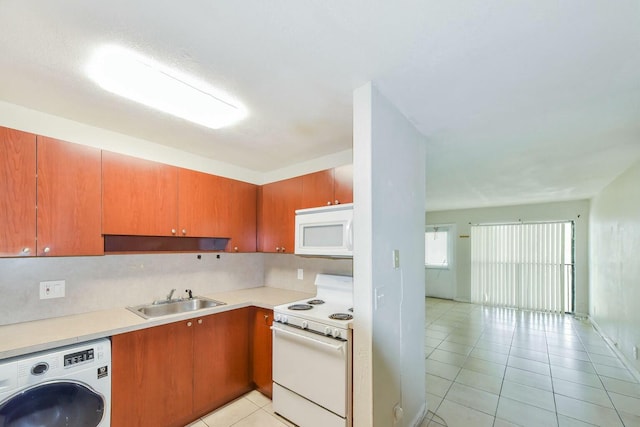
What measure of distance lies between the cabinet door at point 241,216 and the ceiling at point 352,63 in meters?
0.66

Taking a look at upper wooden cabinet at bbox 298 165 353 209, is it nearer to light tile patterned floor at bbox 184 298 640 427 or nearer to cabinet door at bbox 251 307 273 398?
cabinet door at bbox 251 307 273 398

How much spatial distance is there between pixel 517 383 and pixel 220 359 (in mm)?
3066

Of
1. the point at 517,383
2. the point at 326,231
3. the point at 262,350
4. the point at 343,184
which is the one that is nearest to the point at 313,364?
the point at 262,350

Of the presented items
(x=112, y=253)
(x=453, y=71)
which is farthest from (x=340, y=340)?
(x=112, y=253)

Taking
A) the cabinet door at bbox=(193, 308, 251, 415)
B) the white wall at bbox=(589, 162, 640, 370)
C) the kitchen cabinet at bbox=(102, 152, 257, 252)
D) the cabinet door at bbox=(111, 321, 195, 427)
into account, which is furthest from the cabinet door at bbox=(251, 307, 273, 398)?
the white wall at bbox=(589, 162, 640, 370)

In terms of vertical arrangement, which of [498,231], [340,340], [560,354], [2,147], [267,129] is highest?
[267,129]

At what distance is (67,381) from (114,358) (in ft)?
0.80

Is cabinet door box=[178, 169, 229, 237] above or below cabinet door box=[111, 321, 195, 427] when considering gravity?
above

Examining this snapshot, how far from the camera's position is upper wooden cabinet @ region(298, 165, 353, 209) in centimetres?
242

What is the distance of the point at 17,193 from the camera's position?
5.74ft

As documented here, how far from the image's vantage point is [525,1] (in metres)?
1.08

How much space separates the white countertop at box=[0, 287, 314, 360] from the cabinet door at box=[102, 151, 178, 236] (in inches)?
26.0

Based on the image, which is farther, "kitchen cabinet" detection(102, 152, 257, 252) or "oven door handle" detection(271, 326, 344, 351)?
"kitchen cabinet" detection(102, 152, 257, 252)

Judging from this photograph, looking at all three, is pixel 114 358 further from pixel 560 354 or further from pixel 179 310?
pixel 560 354
